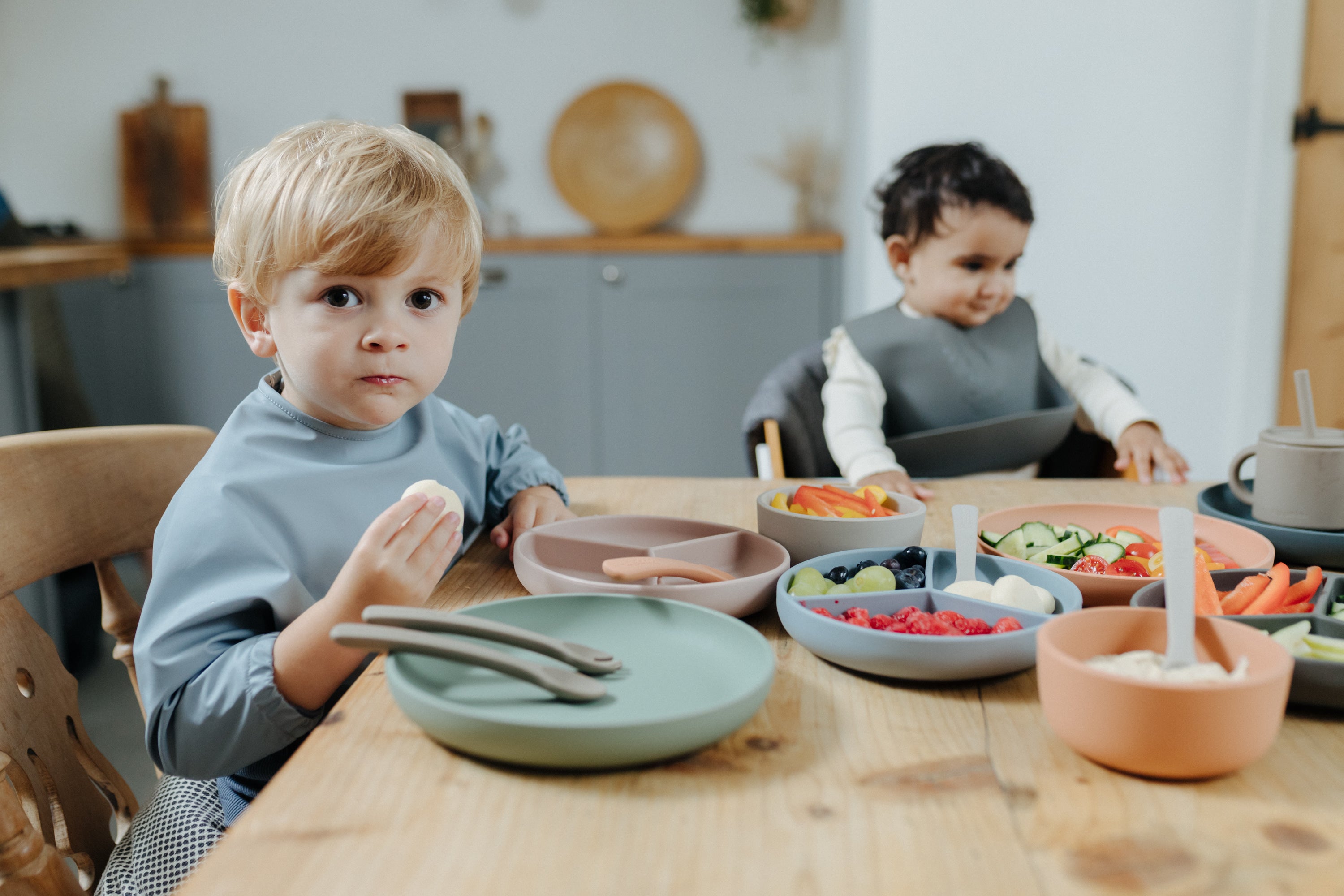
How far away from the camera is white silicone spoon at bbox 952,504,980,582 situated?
29.9 inches

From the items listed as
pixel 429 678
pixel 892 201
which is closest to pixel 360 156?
pixel 429 678

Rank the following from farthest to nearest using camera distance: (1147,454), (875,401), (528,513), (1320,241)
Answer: (1320,241)
(875,401)
(1147,454)
(528,513)

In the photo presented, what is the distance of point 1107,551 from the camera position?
851mm

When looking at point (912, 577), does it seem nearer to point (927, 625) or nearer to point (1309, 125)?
point (927, 625)

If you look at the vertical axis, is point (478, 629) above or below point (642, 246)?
below

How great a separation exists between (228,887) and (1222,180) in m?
2.74

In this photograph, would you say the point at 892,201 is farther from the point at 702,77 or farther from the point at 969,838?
the point at 702,77

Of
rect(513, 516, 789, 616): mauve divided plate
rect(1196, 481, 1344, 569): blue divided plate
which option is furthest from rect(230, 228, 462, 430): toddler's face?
rect(1196, 481, 1344, 569): blue divided plate

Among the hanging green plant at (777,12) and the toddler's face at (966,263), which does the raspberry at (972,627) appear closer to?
the toddler's face at (966,263)

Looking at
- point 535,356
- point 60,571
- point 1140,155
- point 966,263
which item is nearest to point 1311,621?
point 60,571

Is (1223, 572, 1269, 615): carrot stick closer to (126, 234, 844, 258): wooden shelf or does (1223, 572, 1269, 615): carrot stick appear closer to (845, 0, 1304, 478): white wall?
(845, 0, 1304, 478): white wall

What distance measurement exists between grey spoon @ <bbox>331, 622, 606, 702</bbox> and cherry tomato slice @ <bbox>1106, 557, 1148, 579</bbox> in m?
0.47

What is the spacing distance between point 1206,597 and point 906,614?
21 centimetres

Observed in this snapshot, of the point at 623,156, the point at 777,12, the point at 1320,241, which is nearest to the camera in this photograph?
the point at 1320,241
